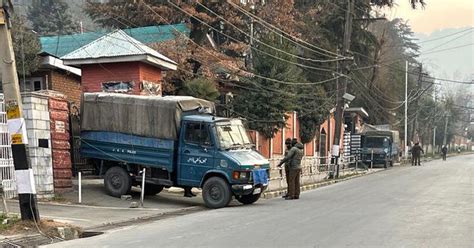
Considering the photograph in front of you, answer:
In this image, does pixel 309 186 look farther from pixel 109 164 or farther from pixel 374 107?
pixel 374 107

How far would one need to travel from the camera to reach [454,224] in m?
10.7

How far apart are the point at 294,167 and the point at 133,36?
1580 cm

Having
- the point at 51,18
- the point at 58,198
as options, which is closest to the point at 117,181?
the point at 58,198

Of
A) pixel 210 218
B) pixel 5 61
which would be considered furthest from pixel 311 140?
pixel 5 61

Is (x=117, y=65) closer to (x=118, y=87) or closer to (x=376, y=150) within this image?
(x=118, y=87)

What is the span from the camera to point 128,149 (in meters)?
15.9

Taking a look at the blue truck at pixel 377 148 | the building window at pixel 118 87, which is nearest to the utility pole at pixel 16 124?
the building window at pixel 118 87

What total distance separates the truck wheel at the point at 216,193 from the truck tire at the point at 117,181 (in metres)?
2.51

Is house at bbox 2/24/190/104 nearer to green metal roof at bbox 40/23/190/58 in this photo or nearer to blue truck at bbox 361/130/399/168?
green metal roof at bbox 40/23/190/58

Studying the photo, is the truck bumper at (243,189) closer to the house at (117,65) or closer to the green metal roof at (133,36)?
the house at (117,65)

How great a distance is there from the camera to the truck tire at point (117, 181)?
15820 millimetres

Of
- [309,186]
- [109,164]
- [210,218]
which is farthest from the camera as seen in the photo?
[309,186]

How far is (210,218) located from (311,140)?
26519 mm

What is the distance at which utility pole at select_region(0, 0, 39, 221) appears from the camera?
1020 cm
